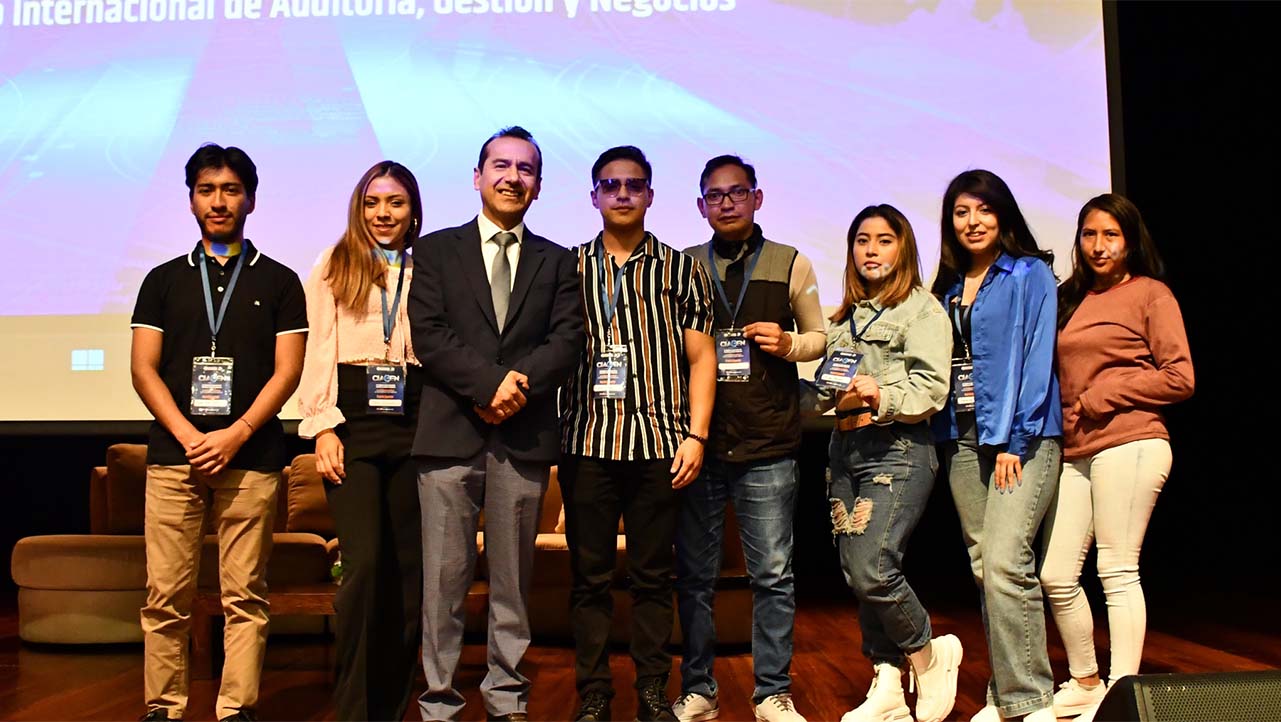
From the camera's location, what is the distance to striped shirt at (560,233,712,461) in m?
2.57

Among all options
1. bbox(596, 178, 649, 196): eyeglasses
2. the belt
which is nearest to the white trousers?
the belt

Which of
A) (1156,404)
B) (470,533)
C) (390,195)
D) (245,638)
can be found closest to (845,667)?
(1156,404)

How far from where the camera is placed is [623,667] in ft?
11.9

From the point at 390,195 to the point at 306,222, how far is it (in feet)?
5.03

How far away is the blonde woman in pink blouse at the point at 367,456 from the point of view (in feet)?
8.13

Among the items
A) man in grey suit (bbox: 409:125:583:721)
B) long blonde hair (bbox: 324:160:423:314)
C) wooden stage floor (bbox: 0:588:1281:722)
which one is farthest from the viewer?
wooden stage floor (bbox: 0:588:1281:722)

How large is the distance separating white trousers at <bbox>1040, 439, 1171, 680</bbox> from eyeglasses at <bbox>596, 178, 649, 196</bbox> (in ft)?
4.50

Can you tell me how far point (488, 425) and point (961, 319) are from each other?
4.29 ft

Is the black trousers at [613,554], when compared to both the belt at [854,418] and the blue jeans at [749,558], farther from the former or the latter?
the belt at [854,418]

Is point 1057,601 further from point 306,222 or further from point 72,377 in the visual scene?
point 72,377

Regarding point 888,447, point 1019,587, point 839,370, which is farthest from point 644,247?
point 1019,587

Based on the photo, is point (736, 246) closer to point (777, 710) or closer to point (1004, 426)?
point (1004, 426)

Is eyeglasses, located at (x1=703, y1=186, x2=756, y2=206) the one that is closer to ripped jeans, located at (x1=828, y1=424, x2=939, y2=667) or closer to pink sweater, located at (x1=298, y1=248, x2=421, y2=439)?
ripped jeans, located at (x1=828, y1=424, x2=939, y2=667)

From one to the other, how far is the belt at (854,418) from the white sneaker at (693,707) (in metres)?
0.82
